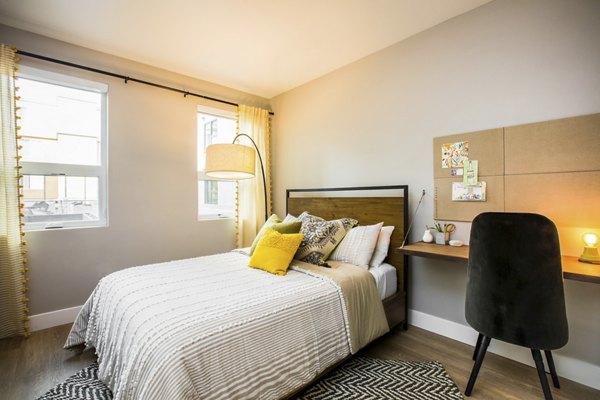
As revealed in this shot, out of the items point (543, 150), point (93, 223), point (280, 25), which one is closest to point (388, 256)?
point (543, 150)

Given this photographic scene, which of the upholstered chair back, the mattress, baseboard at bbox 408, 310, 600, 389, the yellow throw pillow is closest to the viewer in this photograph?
the upholstered chair back

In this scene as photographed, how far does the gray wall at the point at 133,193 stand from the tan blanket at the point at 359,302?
176cm

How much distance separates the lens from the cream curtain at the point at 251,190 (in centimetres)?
370

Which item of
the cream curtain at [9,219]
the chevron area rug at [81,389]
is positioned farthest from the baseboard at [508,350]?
the cream curtain at [9,219]

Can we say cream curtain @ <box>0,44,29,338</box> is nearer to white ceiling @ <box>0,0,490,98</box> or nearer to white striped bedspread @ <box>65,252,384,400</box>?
white ceiling @ <box>0,0,490,98</box>

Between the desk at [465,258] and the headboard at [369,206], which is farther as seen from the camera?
the headboard at [369,206]

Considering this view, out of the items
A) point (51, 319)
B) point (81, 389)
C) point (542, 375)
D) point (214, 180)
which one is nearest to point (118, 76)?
point (214, 180)

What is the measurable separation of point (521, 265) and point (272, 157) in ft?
10.5

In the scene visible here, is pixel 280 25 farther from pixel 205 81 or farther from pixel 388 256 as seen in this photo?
pixel 388 256

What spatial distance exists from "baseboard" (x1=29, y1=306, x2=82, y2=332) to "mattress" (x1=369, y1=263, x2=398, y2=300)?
110 inches

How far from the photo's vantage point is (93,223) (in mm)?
2846

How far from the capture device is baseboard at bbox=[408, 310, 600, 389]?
1.75 m

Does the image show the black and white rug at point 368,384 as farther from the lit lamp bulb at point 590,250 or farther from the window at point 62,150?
the window at point 62,150

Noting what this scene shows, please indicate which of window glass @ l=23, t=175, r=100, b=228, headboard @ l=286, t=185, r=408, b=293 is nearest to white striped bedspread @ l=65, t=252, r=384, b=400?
headboard @ l=286, t=185, r=408, b=293
